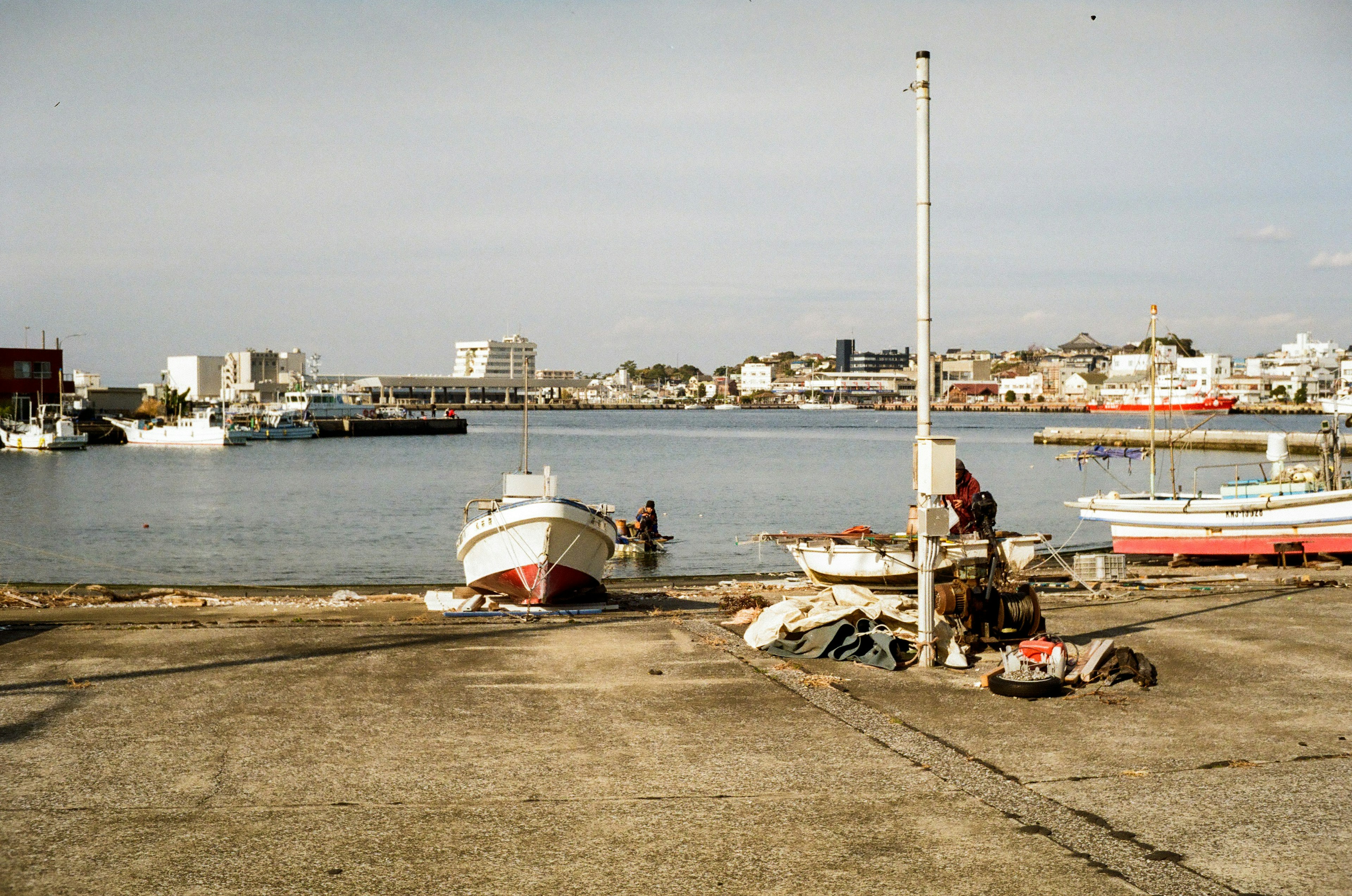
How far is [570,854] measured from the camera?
18.4 ft

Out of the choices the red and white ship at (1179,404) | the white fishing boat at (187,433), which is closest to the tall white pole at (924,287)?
the white fishing boat at (187,433)

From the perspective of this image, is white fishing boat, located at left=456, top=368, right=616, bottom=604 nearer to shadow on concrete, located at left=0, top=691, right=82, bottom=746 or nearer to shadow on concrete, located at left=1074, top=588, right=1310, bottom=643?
shadow on concrete, located at left=1074, top=588, right=1310, bottom=643

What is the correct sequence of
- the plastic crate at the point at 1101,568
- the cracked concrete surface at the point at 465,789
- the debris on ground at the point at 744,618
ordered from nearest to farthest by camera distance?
the cracked concrete surface at the point at 465,789 → the debris on ground at the point at 744,618 → the plastic crate at the point at 1101,568

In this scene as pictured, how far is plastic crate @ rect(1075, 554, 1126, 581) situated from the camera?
687 inches

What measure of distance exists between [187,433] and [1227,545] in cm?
9067

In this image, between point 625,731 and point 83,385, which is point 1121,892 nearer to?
point 625,731

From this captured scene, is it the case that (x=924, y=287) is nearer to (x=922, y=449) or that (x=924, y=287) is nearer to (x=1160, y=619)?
(x=922, y=449)

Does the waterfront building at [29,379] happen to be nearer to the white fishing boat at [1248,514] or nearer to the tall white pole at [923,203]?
the white fishing boat at [1248,514]

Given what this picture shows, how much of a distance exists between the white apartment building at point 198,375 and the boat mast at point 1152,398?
17381cm

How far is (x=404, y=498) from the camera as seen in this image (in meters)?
49.1

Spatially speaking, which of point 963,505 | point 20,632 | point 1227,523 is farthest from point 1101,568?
point 20,632

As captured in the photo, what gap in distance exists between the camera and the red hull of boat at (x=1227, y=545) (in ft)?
68.8

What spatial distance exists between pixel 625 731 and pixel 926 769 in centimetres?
211

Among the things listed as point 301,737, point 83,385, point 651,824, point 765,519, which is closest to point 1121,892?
point 651,824
